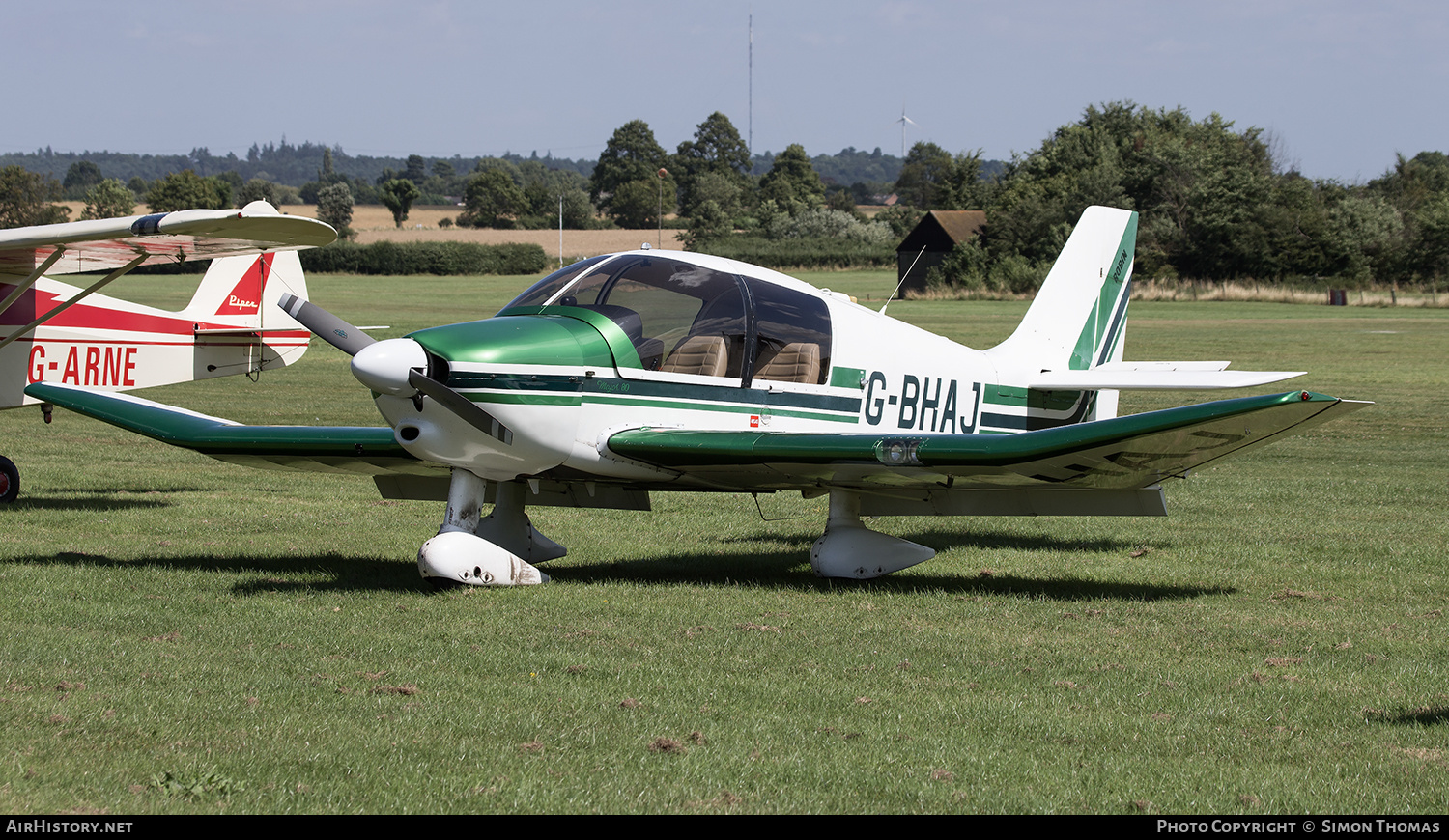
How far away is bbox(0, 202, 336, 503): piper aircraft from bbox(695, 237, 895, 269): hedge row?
6941 cm

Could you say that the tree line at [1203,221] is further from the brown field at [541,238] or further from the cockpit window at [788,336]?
the cockpit window at [788,336]

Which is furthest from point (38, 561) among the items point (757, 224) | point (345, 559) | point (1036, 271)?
point (757, 224)

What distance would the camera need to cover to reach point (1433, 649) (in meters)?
7.31

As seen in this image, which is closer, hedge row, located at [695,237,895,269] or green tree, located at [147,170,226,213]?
hedge row, located at [695,237,895,269]

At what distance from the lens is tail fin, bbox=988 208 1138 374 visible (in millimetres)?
11352

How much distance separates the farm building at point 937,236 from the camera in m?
75.6

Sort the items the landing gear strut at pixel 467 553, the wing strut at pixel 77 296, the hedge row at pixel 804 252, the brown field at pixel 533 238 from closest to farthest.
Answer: the landing gear strut at pixel 467 553 < the wing strut at pixel 77 296 < the hedge row at pixel 804 252 < the brown field at pixel 533 238

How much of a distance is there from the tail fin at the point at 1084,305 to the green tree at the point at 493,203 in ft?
400

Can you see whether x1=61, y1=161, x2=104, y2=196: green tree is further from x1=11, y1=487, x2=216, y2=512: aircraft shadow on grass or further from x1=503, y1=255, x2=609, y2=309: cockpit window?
x1=503, y1=255, x2=609, y2=309: cockpit window

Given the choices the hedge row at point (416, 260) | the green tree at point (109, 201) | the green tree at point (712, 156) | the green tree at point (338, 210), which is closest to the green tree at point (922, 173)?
the green tree at point (712, 156)

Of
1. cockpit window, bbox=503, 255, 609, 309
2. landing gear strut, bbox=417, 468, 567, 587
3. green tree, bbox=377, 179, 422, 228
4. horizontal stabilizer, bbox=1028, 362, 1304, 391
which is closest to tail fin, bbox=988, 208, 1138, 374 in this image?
horizontal stabilizer, bbox=1028, 362, 1304, 391

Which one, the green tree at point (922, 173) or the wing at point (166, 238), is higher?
the green tree at point (922, 173)
